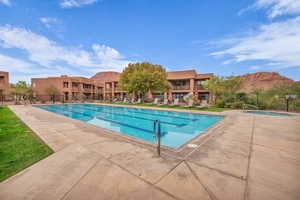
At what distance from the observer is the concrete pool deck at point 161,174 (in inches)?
69.2

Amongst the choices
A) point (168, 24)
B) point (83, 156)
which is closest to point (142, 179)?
point (83, 156)

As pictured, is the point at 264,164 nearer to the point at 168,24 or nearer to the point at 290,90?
the point at 290,90

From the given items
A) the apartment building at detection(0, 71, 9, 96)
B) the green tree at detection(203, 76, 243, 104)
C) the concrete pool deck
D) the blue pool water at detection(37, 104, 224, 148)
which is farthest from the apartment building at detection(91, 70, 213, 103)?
the apartment building at detection(0, 71, 9, 96)

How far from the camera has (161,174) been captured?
220 cm

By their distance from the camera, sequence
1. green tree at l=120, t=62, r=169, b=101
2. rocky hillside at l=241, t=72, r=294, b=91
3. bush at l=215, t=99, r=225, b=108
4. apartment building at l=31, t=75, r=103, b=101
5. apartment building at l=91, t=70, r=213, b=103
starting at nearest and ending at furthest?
bush at l=215, t=99, r=225, b=108 < green tree at l=120, t=62, r=169, b=101 < apartment building at l=91, t=70, r=213, b=103 < apartment building at l=31, t=75, r=103, b=101 < rocky hillside at l=241, t=72, r=294, b=91

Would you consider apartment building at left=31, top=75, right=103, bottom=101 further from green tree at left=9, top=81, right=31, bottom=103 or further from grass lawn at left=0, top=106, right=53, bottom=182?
grass lawn at left=0, top=106, right=53, bottom=182

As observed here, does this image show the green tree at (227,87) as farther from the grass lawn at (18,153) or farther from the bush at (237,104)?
the grass lawn at (18,153)

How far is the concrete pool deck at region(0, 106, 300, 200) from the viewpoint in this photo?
1.76 metres

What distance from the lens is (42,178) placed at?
212cm

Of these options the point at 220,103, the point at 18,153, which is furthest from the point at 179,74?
the point at 18,153

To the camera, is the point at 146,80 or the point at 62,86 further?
the point at 62,86

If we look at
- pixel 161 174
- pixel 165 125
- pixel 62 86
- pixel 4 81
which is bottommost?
pixel 165 125

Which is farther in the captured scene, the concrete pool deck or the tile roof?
the tile roof

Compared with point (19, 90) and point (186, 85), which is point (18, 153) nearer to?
Answer: point (186, 85)
